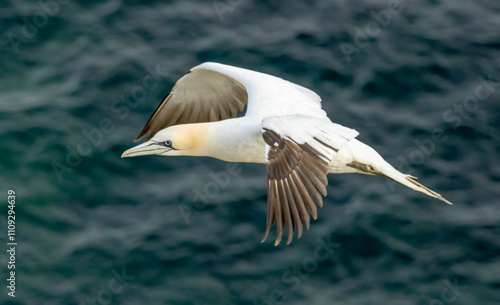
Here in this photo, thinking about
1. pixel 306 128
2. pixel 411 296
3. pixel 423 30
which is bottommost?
pixel 411 296

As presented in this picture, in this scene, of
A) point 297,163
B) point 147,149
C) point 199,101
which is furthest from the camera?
point 199,101

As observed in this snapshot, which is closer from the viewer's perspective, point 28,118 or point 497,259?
point 497,259

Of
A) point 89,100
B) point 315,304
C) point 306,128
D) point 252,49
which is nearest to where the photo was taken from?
point 306,128

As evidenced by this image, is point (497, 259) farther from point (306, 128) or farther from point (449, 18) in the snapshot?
point (449, 18)

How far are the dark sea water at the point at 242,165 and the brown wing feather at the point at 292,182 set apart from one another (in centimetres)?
213

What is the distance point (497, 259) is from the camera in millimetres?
10188

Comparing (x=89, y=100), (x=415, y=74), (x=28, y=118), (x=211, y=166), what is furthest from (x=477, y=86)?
(x=28, y=118)

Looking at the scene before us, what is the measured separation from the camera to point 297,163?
8195 mm

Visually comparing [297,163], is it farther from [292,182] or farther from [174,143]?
[174,143]

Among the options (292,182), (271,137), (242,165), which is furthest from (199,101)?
(292,182)

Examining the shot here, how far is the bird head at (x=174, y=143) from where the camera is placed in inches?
375

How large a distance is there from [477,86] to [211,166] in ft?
12.9

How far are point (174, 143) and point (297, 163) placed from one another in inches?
72.8

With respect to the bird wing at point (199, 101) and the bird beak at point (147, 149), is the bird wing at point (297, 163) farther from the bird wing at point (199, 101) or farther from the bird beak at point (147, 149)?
the bird wing at point (199, 101)
